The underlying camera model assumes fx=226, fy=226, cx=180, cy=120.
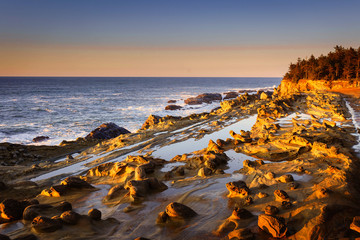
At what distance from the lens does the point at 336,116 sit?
1138 centimetres

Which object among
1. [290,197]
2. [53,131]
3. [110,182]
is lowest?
[53,131]

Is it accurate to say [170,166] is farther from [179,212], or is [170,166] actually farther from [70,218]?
[70,218]

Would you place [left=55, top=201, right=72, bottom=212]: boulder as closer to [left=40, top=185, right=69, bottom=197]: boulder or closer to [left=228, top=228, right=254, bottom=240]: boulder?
[left=40, top=185, right=69, bottom=197]: boulder

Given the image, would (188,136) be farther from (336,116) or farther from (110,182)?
(336,116)

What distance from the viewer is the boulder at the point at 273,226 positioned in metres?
2.88

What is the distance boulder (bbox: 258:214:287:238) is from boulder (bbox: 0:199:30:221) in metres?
3.95

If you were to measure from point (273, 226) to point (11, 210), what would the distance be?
165 inches

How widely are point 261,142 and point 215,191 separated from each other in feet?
12.1

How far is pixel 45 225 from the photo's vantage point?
10.8 feet

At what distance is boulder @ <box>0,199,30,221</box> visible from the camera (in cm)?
380

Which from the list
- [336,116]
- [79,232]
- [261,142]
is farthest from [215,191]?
[336,116]

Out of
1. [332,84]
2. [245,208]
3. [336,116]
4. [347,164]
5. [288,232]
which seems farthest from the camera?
[332,84]

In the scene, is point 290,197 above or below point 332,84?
below

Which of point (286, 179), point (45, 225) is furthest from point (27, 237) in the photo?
point (286, 179)
